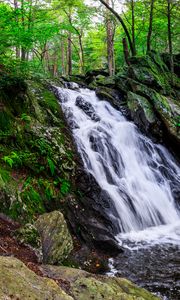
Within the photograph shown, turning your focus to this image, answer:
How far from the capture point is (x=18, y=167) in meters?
6.62

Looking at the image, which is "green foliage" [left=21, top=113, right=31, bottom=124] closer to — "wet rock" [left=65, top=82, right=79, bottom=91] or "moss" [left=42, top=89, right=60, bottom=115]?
"moss" [left=42, top=89, right=60, bottom=115]

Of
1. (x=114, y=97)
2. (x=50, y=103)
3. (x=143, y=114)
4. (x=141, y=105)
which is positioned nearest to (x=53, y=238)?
(x=50, y=103)

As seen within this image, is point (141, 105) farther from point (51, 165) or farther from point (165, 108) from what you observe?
point (51, 165)

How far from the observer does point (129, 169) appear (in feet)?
32.5

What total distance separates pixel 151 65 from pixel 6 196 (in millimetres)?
12186

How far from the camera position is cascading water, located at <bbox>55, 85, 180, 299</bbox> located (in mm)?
6556

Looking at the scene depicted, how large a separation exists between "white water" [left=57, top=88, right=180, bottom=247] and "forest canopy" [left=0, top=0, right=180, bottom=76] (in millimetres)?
2644

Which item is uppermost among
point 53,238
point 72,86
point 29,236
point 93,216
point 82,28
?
point 82,28

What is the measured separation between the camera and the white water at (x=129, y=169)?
25.9 feet

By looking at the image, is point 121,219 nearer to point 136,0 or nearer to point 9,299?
point 9,299

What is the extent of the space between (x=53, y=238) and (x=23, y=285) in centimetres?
197

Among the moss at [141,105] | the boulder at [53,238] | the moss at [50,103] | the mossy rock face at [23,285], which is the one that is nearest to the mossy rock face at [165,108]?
the moss at [141,105]

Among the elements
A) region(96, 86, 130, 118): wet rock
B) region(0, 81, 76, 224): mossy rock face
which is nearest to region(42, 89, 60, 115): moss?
region(0, 81, 76, 224): mossy rock face

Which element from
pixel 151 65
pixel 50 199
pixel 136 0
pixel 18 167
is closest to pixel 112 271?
pixel 50 199
